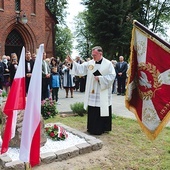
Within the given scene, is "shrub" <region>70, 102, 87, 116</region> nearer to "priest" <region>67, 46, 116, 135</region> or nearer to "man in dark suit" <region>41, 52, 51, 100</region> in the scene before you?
"man in dark suit" <region>41, 52, 51, 100</region>

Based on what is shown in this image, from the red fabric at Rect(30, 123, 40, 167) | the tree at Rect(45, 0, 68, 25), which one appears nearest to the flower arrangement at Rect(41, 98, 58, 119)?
the red fabric at Rect(30, 123, 40, 167)

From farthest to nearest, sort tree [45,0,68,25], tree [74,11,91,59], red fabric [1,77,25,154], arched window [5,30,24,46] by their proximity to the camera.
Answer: tree [74,11,91,59]
tree [45,0,68,25]
arched window [5,30,24,46]
red fabric [1,77,25,154]

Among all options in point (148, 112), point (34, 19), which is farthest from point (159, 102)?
point (34, 19)

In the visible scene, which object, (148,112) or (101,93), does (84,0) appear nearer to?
(101,93)

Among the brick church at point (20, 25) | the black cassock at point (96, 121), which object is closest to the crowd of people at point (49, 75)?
the black cassock at point (96, 121)

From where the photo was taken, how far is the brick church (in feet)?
64.8

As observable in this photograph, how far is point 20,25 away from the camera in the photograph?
20.7 meters

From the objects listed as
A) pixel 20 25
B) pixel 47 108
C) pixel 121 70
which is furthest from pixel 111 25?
pixel 47 108

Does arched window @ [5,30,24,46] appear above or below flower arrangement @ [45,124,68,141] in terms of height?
above

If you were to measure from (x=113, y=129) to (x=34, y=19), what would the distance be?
16445 millimetres

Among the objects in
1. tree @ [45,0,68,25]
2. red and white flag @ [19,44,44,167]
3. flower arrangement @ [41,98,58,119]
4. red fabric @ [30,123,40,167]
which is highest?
tree @ [45,0,68,25]

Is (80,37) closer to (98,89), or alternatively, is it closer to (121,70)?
(121,70)

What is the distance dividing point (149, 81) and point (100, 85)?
2.72 m

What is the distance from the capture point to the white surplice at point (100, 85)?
20.7 feet
